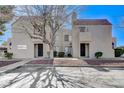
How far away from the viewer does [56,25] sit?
15.1m

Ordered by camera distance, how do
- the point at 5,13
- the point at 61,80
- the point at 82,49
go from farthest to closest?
1. the point at 82,49
2. the point at 5,13
3. the point at 61,80

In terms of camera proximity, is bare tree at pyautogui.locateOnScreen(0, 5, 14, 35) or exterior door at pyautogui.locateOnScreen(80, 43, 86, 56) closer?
bare tree at pyautogui.locateOnScreen(0, 5, 14, 35)

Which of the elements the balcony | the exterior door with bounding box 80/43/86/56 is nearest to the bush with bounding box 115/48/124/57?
the exterior door with bounding box 80/43/86/56

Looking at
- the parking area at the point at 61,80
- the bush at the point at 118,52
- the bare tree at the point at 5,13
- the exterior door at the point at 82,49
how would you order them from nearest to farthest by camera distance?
the parking area at the point at 61,80 < the bare tree at the point at 5,13 < the exterior door at the point at 82,49 < the bush at the point at 118,52

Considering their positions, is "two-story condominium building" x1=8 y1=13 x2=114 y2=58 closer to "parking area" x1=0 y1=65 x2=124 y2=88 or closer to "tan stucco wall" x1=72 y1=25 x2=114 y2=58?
"tan stucco wall" x1=72 y1=25 x2=114 y2=58

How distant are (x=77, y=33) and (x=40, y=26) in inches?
263

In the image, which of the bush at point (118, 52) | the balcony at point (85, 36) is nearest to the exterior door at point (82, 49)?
the balcony at point (85, 36)

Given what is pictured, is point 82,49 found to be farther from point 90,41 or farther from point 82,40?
point 90,41

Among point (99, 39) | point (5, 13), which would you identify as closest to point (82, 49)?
point (99, 39)

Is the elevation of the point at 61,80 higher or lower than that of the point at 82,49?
lower

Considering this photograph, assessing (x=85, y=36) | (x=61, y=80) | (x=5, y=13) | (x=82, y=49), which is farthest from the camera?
(x=82, y=49)

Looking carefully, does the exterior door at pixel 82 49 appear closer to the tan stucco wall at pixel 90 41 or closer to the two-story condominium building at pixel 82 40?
the two-story condominium building at pixel 82 40
